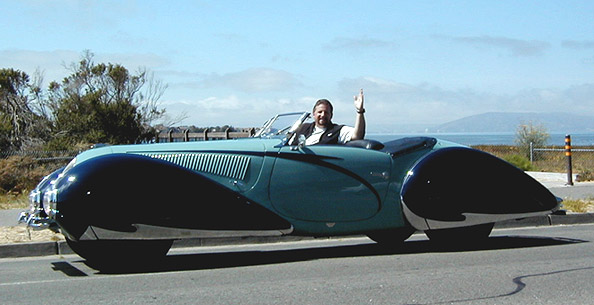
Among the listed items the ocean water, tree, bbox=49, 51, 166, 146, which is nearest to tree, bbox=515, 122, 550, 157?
the ocean water

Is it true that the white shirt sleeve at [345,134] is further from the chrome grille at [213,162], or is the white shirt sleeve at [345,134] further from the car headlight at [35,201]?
the car headlight at [35,201]

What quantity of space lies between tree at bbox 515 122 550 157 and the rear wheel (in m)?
23.9

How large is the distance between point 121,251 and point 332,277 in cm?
215

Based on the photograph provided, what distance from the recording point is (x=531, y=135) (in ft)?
107

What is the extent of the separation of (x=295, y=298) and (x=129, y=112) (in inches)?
906

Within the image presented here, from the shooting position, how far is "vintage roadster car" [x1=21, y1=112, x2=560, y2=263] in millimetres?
7160

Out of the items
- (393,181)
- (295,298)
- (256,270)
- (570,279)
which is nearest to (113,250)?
(256,270)

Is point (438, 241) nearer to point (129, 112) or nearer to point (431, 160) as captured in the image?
point (431, 160)

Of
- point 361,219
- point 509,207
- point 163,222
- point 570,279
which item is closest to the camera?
point 570,279

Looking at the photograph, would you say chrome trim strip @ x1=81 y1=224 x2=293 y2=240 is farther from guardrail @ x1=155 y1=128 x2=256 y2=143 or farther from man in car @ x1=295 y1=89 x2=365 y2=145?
guardrail @ x1=155 y1=128 x2=256 y2=143

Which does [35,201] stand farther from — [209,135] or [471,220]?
[209,135]

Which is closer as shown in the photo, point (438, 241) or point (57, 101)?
point (438, 241)

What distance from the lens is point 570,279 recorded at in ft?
21.9

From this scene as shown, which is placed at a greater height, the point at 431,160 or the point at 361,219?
the point at 431,160
